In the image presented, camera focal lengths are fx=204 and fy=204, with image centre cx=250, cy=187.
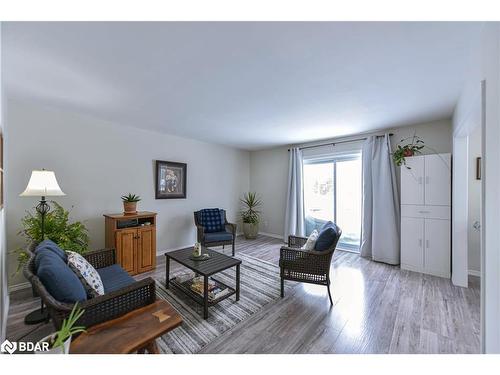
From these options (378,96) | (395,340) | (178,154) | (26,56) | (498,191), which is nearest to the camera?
(498,191)

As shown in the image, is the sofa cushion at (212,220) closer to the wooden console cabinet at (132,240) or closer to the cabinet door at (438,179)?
the wooden console cabinet at (132,240)

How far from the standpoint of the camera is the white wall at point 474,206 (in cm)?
296

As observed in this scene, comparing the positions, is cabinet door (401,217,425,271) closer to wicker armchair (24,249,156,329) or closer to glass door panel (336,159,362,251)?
glass door panel (336,159,362,251)

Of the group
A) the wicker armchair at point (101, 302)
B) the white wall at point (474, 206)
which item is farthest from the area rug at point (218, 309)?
the white wall at point (474, 206)

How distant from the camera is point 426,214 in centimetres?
303

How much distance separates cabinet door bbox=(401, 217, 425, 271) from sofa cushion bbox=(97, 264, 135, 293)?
3.78 meters

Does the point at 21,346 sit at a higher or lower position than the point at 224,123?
lower

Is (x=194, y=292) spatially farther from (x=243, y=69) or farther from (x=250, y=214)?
(x=250, y=214)

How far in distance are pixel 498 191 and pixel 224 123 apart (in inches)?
118

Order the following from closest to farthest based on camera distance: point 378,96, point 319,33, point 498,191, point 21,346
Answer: point 498,191, point 319,33, point 21,346, point 378,96
